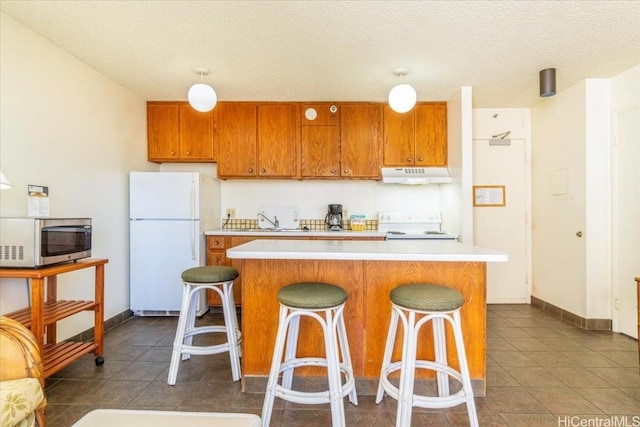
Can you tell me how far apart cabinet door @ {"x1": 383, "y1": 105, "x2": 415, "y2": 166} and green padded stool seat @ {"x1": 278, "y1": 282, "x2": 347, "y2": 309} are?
101 inches

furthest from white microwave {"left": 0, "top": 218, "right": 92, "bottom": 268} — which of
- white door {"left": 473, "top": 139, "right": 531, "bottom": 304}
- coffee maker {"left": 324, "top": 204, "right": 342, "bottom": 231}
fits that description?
white door {"left": 473, "top": 139, "right": 531, "bottom": 304}

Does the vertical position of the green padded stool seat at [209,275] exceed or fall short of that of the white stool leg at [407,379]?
it exceeds it

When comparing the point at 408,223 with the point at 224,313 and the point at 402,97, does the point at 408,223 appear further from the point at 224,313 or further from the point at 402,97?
the point at 224,313

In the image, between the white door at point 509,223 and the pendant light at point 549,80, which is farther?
the white door at point 509,223

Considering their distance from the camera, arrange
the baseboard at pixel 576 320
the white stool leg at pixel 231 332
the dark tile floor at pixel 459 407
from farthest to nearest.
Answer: the baseboard at pixel 576 320, the white stool leg at pixel 231 332, the dark tile floor at pixel 459 407

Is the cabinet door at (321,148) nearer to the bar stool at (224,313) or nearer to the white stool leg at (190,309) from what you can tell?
the bar stool at (224,313)

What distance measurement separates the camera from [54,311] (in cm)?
227

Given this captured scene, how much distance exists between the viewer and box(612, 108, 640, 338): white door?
3.04m

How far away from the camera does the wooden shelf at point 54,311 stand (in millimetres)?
2102

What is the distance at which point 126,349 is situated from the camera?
2.81 meters

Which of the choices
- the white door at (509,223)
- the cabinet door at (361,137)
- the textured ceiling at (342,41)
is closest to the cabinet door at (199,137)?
the textured ceiling at (342,41)

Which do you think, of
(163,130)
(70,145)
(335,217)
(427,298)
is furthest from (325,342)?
(163,130)

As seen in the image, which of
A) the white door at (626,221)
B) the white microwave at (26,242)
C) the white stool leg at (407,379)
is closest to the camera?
the white stool leg at (407,379)

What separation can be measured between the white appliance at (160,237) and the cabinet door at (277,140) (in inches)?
35.8
